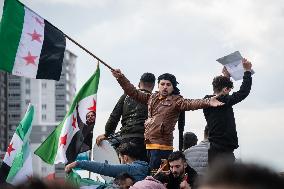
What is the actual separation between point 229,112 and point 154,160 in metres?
0.96

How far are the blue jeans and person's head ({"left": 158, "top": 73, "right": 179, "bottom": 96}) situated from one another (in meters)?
0.63

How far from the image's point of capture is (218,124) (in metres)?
6.64

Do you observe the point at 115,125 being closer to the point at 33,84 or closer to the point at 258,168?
the point at 258,168

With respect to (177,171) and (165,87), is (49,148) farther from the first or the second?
(177,171)

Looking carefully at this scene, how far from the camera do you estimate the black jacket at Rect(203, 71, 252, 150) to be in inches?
259

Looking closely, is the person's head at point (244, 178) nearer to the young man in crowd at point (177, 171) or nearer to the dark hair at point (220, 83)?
the young man in crowd at point (177, 171)

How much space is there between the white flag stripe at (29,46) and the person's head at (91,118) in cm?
93

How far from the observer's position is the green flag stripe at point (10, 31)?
26.7ft

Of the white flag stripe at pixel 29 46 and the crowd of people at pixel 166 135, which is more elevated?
the white flag stripe at pixel 29 46

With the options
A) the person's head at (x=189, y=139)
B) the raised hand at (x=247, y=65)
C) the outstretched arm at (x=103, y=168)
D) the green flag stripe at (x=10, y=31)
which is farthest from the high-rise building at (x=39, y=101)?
the outstretched arm at (x=103, y=168)

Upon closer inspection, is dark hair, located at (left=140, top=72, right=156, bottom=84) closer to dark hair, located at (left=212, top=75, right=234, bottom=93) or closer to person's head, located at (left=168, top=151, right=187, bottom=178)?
dark hair, located at (left=212, top=75, right=234, bottom=93)

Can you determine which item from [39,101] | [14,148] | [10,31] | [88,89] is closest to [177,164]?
[88,89]

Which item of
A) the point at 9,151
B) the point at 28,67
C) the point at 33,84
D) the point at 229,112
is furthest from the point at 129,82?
the point at 33,84

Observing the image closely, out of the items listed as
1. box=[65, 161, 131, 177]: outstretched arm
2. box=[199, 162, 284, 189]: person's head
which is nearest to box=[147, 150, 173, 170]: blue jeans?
box=[65, 161, 131, 177]: outstretched arm
